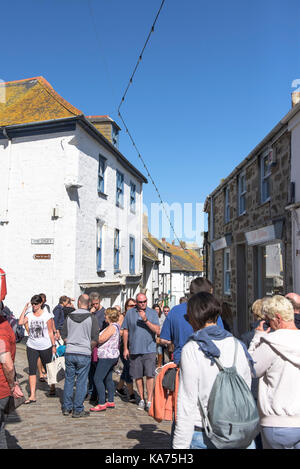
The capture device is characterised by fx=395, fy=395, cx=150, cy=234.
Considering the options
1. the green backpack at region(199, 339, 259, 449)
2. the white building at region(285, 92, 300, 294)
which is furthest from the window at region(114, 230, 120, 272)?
the green backpack at region(199, 339, 259, 449)

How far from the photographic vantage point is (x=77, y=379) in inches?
219

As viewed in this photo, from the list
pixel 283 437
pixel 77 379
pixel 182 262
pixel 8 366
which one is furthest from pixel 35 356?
pixel 182 262

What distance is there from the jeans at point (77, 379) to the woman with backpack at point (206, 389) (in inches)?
136

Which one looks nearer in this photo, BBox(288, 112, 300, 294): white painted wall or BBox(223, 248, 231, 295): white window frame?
BBox(288, 112, 300, 294): white painted wall

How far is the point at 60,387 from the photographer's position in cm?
748

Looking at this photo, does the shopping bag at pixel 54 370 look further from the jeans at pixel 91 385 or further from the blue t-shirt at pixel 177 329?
the blue t-shirt at pixel 177 329

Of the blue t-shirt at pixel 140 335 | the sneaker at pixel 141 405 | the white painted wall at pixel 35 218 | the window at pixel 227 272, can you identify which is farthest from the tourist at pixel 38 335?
the window at pixel 227 272

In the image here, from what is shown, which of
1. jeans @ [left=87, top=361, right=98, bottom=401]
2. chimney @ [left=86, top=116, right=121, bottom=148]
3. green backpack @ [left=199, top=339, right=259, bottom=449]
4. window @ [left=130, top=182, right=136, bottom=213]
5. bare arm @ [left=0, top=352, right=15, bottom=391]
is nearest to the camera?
green backpack @ [left=199, top=339, right=259, bottom=449]

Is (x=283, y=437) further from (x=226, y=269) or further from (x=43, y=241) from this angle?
(x=226, y=269)

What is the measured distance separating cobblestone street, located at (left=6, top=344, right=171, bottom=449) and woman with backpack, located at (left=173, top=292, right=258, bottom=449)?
2366 mm

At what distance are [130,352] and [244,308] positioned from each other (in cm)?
724

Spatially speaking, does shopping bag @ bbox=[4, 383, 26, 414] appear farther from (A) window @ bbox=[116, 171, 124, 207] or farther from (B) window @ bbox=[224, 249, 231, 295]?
(A) window @ bbox=[116, 171, 124, 207]

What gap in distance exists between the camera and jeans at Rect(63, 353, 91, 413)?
5508 mm

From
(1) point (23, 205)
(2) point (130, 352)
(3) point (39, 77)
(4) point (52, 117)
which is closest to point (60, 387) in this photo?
(2) point (130, 352)
